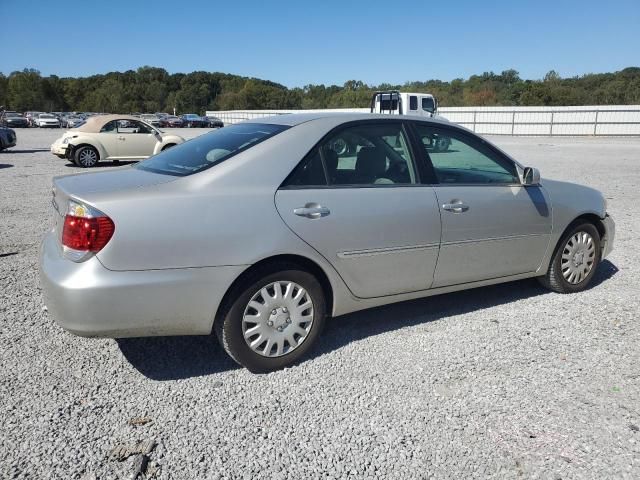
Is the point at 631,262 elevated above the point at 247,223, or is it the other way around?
the point at 247,223

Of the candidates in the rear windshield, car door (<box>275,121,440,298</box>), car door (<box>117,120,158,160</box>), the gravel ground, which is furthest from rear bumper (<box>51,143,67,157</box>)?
car door (<box>275,121,440,298</box>)

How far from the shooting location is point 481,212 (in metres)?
4.14

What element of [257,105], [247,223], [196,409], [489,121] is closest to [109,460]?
[196,409]

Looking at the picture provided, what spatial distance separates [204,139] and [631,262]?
4865 mm

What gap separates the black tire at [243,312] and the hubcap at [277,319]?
1.0 inches

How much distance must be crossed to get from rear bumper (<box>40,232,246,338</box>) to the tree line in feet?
224

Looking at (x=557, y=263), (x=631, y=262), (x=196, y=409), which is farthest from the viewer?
(x=631, y=262)

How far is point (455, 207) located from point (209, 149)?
1836 mm

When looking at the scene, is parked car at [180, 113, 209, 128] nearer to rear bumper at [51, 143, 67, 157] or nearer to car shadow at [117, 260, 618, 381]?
rear bumper at [51, 143, 67, 157]

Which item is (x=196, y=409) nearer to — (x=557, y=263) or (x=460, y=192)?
(x=460, y=192)

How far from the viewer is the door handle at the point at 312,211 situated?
337 cm

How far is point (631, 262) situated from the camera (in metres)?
6.01

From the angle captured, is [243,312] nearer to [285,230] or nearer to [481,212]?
[285,230]

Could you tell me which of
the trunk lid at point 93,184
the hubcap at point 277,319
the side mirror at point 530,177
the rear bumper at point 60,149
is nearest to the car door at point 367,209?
the hubcap at point 277,319
